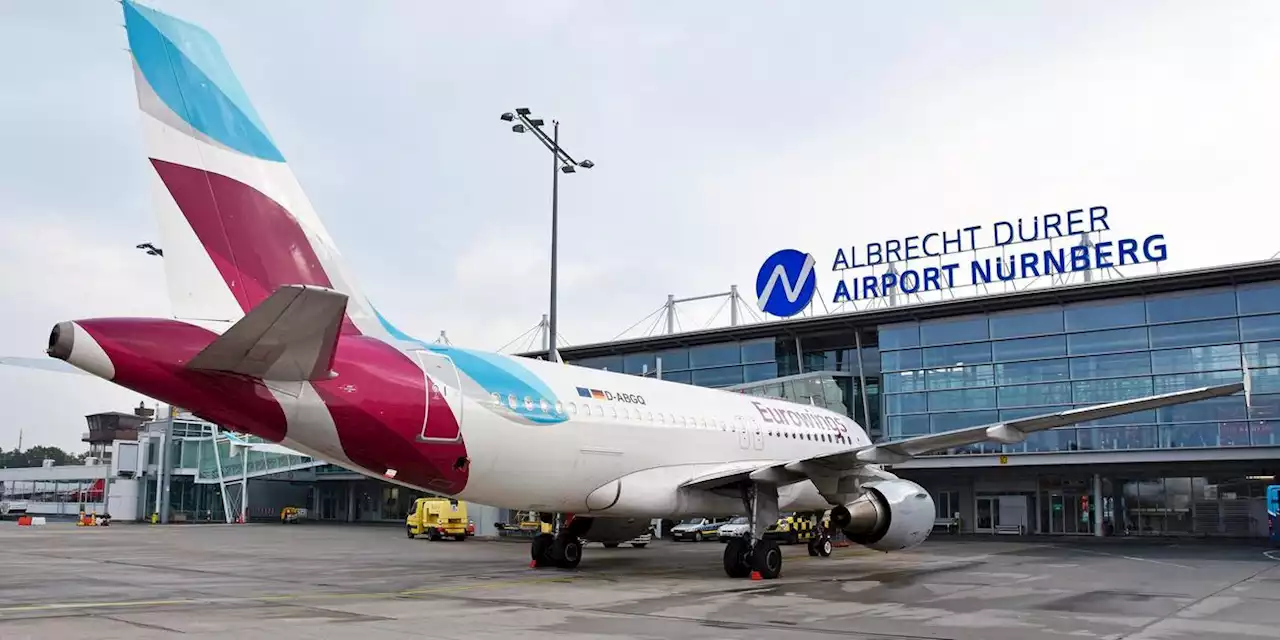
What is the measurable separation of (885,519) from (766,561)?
2.69 m

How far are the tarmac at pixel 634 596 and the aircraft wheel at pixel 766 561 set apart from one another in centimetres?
30

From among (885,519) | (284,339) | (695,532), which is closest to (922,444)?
(885,519)

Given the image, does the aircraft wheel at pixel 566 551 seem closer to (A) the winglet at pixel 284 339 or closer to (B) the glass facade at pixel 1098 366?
(A) the winglet at pixel 284 339

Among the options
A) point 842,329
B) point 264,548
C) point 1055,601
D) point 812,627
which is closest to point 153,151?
point 812,627

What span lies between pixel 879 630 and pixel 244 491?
50353mm

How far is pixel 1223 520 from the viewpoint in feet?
118

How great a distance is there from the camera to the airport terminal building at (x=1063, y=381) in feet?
95.9

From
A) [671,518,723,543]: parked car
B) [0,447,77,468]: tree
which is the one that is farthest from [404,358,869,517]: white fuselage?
[0,447,77,468]: tree

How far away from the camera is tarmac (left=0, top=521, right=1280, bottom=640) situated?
10102 millimetres

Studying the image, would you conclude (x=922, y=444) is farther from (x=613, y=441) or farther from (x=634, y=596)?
(x=634, y=596)

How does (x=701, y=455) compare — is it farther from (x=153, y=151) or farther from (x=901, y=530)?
(x=153, y=151)

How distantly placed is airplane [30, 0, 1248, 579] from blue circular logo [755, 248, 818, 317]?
2041cm

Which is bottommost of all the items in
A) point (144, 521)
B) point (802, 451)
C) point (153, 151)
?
point (144, 521)

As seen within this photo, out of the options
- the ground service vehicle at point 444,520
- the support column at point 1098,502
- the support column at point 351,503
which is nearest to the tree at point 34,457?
the support column at point 351,503
